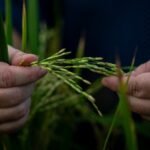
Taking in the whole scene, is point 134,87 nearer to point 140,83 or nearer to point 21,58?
point 140,83

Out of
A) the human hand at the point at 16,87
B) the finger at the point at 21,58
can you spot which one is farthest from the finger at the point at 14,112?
the finger at the point at 21,58

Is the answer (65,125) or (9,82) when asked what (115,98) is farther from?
(9,82)

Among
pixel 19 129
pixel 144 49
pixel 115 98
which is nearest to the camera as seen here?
pixel 19 129

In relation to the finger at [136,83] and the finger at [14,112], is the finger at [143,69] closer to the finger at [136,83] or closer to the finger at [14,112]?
the finger at [136,83]

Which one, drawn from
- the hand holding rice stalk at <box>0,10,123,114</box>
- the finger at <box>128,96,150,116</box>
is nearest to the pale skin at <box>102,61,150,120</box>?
the finger at <box>128,96,150,116</box>

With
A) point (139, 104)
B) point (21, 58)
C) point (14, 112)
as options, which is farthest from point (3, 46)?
point (139, 104)

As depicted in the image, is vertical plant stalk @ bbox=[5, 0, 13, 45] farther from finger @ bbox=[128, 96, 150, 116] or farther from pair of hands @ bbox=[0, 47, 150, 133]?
finger @ bbox=[128, 96, 150, 116]

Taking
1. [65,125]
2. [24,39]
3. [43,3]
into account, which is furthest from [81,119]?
[43,3]

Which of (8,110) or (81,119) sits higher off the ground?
(8,110)
